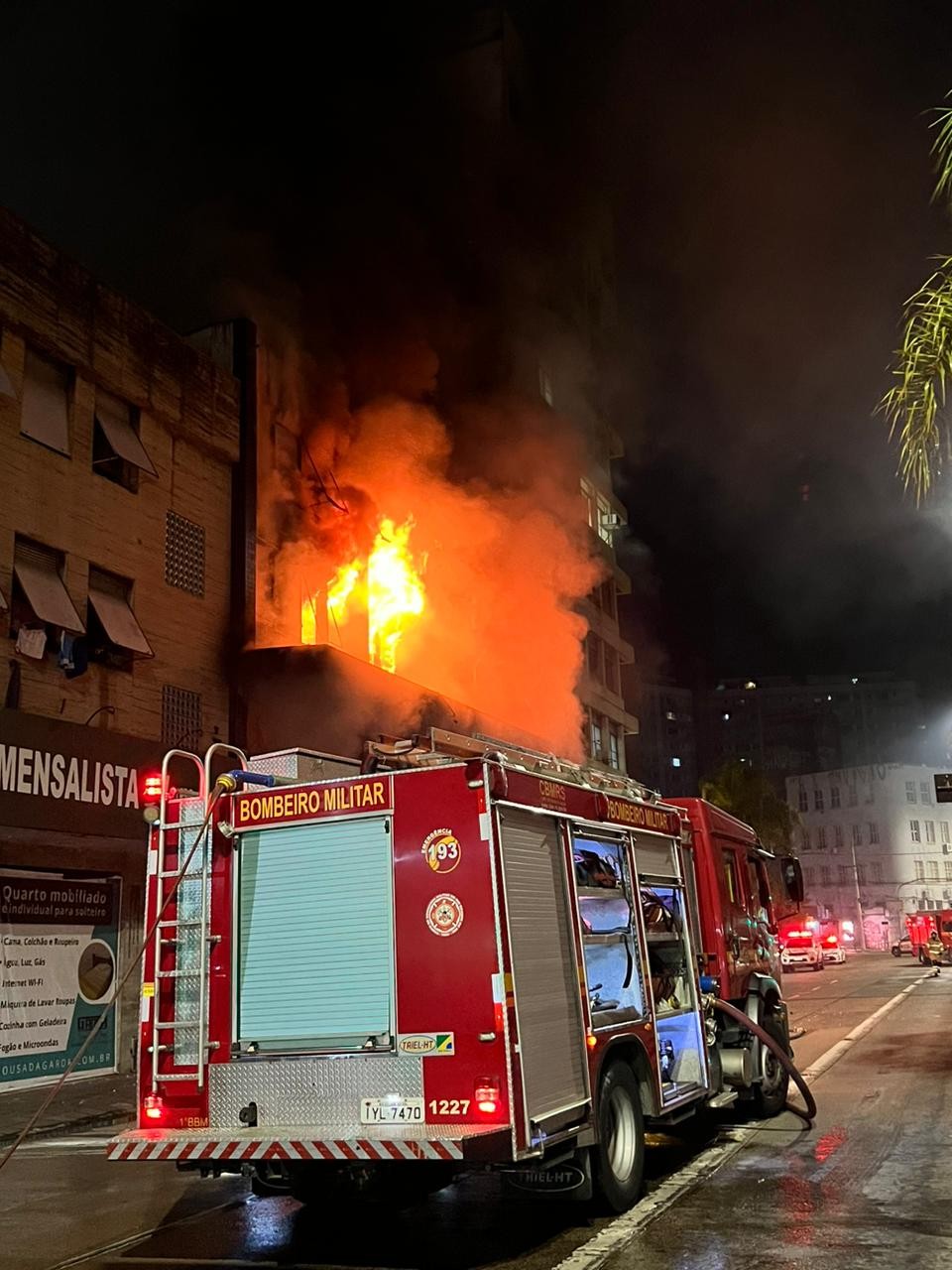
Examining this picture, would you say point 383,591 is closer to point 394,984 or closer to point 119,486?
point 119,486

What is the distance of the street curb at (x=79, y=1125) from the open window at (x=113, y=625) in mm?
5799

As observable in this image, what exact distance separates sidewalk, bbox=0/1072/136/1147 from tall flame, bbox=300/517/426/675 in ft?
31.7

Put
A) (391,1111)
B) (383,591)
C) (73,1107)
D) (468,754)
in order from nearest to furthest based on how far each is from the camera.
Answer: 1. (391,1111)
2. (468,754)
3. (73,1107)
4. (383,591)

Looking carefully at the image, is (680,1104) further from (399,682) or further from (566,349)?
(566,349)

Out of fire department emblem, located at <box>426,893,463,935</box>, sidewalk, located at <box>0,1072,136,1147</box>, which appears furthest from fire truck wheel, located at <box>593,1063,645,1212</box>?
sidewalk, located at <box>0,1072,136,1147</box>

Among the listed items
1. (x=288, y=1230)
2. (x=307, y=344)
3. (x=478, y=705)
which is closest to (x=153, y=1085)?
(x=288, y=1230)

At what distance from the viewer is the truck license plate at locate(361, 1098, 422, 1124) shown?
570 cm

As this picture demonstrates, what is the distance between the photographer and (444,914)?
5.89m

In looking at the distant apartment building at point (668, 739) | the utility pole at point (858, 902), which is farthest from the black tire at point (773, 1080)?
the distant apartment building at point (668, 739)

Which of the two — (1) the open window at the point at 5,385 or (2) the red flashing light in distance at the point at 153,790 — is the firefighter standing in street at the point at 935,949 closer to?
(1) the open window at the point at 5,385

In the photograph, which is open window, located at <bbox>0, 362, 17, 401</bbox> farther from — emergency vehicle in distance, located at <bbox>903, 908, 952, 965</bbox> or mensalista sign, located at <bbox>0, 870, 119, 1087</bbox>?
emergency vehicle in distance, located at <bbox>903, 908, 952, 965</bbox>

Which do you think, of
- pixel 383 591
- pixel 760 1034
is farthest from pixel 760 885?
pixel 383 591

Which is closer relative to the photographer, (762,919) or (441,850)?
(441,850)

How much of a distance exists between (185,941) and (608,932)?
256 cm
